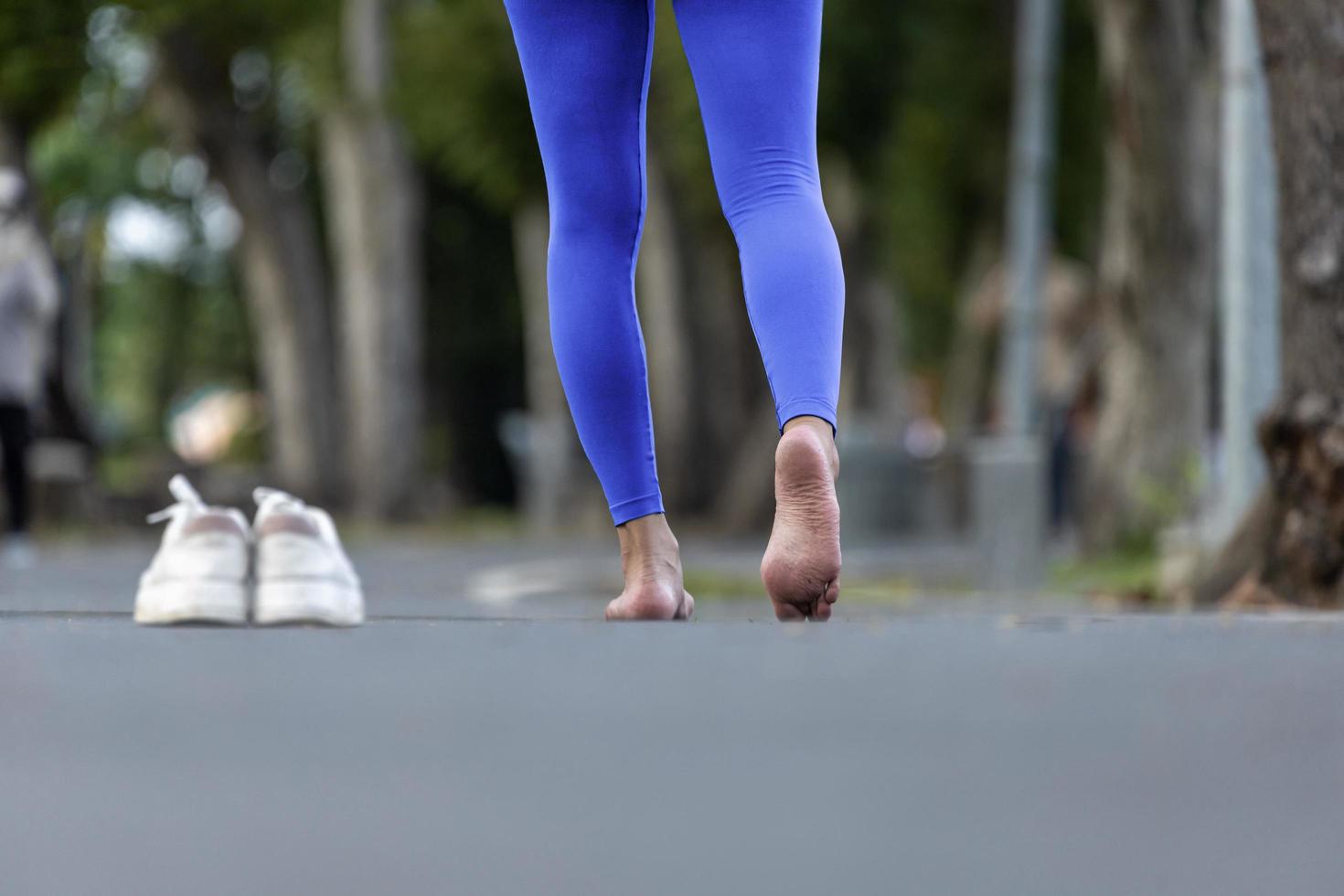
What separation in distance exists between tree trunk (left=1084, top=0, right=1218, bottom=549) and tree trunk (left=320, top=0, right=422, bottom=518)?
10410 millimetres

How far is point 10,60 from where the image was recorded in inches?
586

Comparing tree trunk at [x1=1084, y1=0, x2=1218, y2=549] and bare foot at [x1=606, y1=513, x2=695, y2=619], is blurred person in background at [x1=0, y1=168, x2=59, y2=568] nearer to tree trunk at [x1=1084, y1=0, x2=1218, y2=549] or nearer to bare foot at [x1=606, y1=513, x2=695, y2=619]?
tree trunk at [x1=1084, y1=0, x2=1218, y2=549]

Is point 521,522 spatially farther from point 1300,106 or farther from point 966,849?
point 966,849

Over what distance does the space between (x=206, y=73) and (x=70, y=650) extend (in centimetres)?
2220

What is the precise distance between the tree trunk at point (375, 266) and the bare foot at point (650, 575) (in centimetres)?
2118

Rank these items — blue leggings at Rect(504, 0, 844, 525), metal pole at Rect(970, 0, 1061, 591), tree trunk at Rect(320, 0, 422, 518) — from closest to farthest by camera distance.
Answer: blue leggings at Rect(504, 0, 844, 525)
metal pole at Rect(970, 0, 1061, 591)
tree trunk at Rect(320, 0, 422, 518)

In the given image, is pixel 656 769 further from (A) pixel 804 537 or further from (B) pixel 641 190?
(B) pixel 641 190

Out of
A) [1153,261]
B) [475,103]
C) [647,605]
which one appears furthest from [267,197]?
[647,605]

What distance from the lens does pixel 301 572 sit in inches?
105

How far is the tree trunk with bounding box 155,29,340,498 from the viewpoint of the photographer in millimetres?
23422

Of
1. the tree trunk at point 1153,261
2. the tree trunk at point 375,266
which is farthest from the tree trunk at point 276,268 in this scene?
the tree trunk at point 1153,261

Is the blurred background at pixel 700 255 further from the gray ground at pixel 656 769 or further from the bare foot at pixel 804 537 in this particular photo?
the gray ground at pixel 656 769

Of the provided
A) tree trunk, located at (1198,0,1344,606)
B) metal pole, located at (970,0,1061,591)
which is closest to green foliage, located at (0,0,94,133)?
metal pole, located at (970,0,1061,591)

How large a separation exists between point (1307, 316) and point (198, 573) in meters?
4.27
